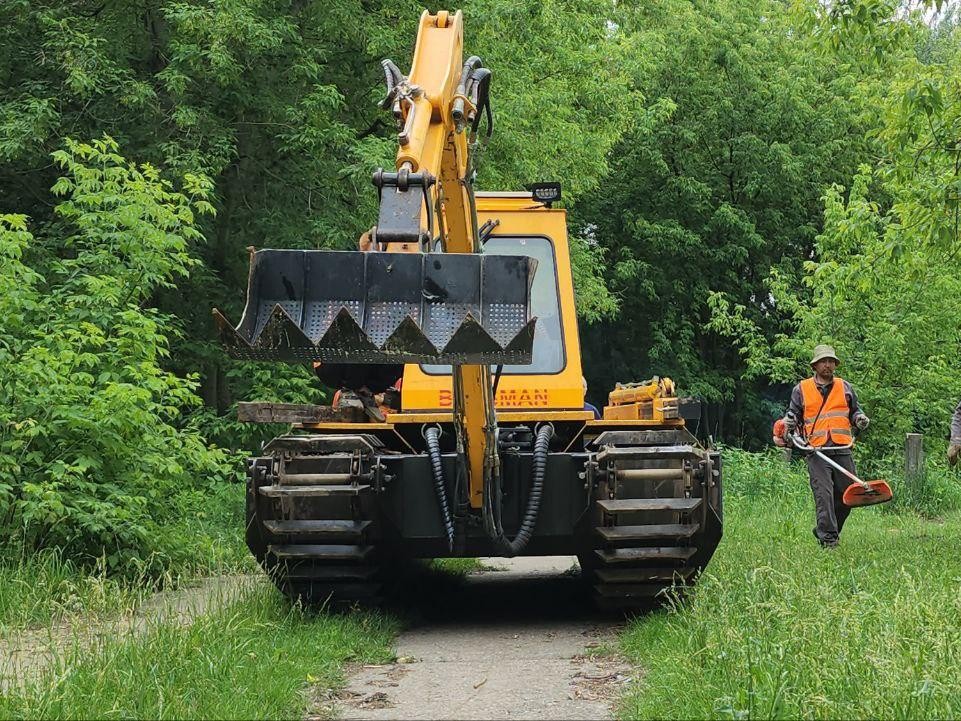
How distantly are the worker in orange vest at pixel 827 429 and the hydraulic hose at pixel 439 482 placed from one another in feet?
14.2

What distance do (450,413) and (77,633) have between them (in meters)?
2.99

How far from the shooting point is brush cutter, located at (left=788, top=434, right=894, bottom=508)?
34.6ft

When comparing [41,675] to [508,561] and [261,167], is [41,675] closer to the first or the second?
[508,561]

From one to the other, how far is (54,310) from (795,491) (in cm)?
1050

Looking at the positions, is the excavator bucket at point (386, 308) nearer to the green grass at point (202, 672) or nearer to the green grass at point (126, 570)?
the green grass at point (202, 672)

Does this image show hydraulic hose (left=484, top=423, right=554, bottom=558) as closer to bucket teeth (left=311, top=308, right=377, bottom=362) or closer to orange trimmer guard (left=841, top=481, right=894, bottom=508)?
bucket teeth (left=311, top=308, right=377, bottom=362)

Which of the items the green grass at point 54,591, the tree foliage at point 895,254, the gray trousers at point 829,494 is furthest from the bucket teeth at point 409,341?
the gray trousers at point 829,494

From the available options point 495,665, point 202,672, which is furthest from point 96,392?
point 202,672

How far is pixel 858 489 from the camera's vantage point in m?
10.8

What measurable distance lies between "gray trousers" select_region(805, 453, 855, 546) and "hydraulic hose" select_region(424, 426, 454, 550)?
4.30 metres

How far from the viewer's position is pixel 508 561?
1327 cm

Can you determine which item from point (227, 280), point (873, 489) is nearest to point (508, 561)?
point (873, 489)

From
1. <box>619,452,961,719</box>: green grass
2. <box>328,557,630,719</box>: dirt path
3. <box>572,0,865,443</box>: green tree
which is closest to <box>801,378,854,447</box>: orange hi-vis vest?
<box>619,452,961,719</box>: green grass

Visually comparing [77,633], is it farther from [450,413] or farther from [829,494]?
[829,494]
